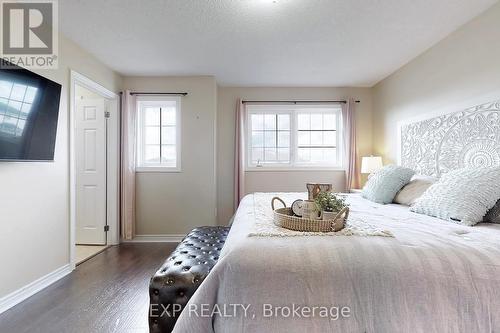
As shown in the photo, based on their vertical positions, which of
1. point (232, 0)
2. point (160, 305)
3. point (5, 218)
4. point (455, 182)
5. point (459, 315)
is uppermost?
point (232, 0)

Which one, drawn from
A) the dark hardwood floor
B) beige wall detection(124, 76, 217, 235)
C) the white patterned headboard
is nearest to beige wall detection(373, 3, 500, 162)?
the white patterned headboard

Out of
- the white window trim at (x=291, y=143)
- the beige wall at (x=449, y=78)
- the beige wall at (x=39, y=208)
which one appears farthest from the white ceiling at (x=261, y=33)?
the white window trim at (x=291, y=143)

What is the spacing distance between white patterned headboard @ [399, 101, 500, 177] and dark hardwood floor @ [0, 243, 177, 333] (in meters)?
2.96

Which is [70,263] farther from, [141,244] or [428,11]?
[428,11]

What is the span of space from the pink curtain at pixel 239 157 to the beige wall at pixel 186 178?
466mm

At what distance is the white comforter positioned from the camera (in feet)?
3.29

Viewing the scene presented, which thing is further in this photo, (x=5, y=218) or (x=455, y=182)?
(x=5, y=218)

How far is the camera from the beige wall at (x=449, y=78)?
6.91ft

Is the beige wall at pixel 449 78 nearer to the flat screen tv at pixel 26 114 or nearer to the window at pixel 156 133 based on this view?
the window at pixel 156 133

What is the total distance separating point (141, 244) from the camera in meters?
3.63

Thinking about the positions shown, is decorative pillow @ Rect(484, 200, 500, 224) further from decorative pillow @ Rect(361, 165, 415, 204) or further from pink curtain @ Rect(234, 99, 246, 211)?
pink curtain @ Rect(234, 99, 246, 211)

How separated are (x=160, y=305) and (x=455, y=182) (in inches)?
84.0

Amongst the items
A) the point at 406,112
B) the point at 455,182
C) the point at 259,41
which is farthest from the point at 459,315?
the point at 406,112

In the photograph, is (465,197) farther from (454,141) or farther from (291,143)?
(291,143)
